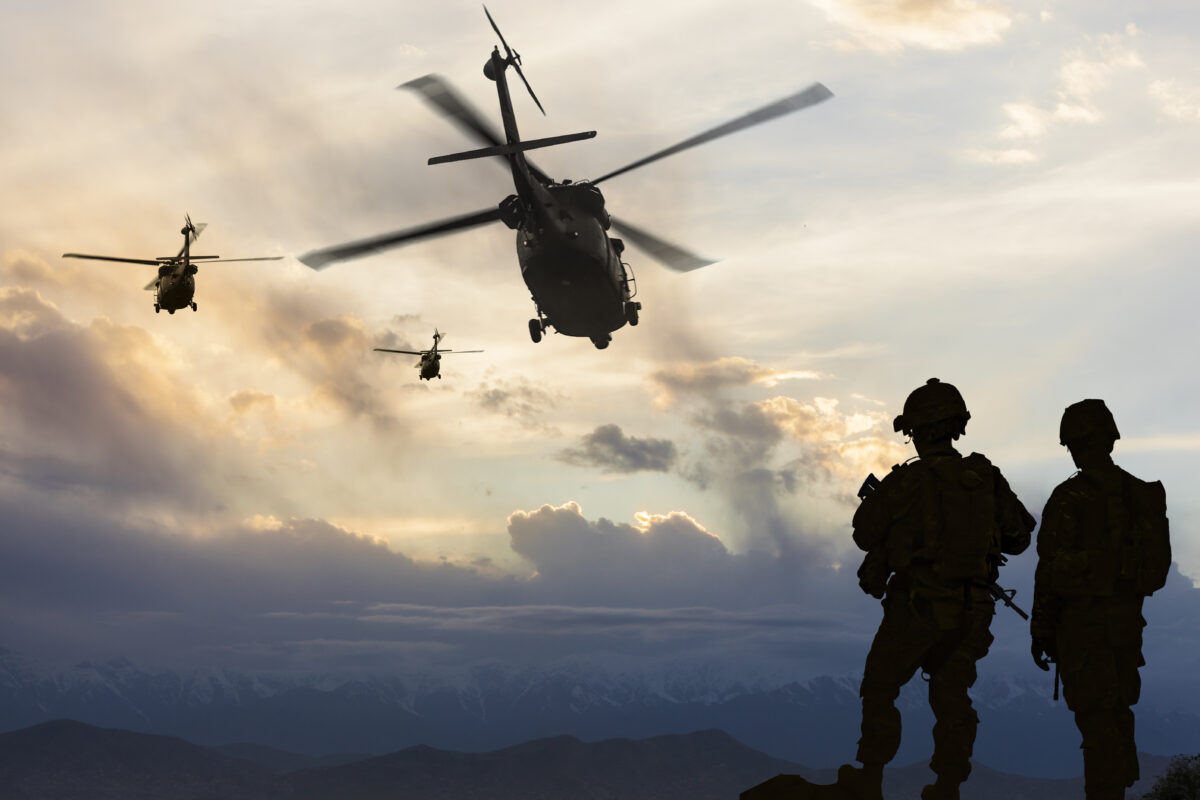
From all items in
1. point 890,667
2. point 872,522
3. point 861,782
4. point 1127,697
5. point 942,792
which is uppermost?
point 872,522

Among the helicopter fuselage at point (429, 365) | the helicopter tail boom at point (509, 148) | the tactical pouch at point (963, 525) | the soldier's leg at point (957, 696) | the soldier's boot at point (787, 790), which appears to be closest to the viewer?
the soldier's boot at point (787, 790)

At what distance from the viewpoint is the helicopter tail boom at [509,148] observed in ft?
124

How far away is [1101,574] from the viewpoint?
1454 centimetres

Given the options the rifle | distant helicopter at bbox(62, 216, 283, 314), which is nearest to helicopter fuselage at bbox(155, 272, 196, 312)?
distant helicopter at bbox(62, 216, 283, 314)

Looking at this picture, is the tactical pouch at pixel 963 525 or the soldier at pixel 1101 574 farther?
the soldier at pixel 1101 574

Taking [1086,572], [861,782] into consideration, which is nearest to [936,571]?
[1086,572]

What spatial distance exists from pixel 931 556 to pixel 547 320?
32648mm

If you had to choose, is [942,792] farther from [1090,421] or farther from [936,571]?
[1090,421]

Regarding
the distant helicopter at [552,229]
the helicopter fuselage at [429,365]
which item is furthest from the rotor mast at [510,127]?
the helicopter fuselage at [429,365]

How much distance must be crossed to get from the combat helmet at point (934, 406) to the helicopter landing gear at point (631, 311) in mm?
31437

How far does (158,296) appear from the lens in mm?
50750

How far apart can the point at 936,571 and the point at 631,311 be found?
107ft

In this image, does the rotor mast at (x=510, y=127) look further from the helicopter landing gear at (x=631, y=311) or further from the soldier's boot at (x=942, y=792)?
the soldier's boot at (x=942, y=792)

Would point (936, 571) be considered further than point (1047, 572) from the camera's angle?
No
